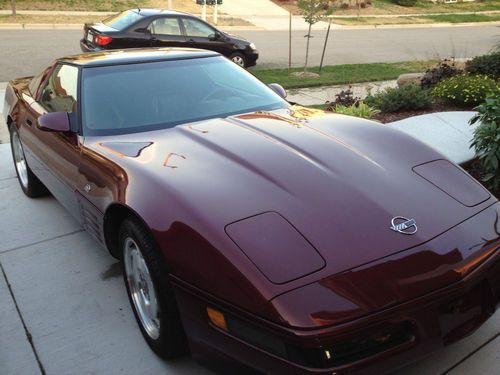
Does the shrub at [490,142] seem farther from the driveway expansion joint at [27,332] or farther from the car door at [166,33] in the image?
the car door at [166,33]

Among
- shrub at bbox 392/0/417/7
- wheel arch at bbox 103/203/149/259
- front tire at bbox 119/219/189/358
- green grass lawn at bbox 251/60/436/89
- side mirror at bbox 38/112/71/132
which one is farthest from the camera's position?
shrub at bbox 392/0/417/7

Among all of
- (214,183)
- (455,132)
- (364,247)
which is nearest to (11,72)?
(455,132)

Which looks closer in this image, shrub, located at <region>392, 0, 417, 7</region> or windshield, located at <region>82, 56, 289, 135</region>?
windshield, located at <region>82, 56, 289, 135</region>

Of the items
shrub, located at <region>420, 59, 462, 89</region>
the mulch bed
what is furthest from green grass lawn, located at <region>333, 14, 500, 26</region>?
the mulch bed

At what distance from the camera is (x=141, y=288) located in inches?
106

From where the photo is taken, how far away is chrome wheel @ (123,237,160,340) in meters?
2.50

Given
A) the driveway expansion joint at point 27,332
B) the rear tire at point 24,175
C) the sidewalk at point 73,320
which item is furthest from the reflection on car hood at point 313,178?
the rear tire at point 24,175

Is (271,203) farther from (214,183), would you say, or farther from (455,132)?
(455,132)

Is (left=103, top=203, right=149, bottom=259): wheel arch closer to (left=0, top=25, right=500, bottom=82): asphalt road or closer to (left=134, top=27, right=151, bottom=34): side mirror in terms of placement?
(left=0, top=25, right=500, bottom=82): asphalt road

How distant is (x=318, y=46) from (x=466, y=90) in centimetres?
1049

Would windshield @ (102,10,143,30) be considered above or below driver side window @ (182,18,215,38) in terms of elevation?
above

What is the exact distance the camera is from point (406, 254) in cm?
205

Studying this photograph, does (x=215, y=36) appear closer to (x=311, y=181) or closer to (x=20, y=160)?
(x=20, y=160)

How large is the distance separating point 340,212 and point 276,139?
80 cm
